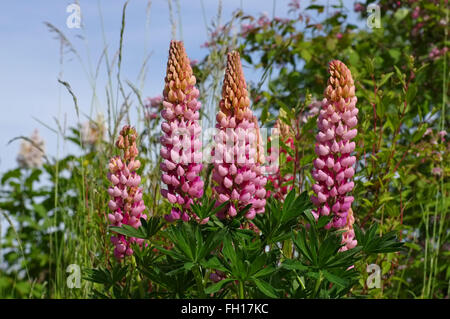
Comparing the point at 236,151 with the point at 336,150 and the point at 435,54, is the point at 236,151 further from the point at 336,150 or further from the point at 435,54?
the point at 435,54

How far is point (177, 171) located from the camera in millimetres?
1772

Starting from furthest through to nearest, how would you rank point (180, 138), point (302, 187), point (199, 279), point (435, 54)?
point (435, 54) → point (302, 187) → point (180, 138) → point (199, 279)

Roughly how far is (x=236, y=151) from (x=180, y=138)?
8.1 inches

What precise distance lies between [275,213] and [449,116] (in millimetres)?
3561

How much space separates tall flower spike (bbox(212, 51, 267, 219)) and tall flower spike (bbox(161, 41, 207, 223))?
0.08 m

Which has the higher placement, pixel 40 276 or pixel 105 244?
pixel 105 244

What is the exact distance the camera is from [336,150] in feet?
5.91

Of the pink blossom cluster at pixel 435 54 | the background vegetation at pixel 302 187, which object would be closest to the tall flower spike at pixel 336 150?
the background vegetation at pixel 302 187

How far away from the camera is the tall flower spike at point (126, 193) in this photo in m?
1.96

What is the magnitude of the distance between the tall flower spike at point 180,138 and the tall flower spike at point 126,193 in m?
0.20

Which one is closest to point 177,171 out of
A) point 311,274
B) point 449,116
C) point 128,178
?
point 128,178

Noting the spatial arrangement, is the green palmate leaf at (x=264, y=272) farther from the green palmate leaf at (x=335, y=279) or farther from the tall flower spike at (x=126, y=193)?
the tall flower spike at (x=126, y=193)

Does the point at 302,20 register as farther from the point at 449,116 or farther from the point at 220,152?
the point at 220,152

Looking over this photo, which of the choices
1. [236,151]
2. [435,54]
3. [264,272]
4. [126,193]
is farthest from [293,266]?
[435,54]
